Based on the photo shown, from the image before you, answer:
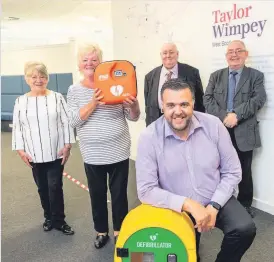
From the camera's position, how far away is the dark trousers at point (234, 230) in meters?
1.53

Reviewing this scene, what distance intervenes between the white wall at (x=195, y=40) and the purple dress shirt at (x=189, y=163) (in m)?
1.28

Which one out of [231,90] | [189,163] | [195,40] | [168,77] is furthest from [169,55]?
[189,163]

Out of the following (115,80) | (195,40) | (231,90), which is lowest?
(231,90)

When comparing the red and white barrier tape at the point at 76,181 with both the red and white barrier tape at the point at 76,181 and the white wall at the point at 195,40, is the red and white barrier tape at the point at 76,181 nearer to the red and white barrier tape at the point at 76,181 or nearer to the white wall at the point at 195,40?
the red and white barrier tape at the point at 76,181

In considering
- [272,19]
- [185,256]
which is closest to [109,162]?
[185,256]

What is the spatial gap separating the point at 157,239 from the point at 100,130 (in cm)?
79

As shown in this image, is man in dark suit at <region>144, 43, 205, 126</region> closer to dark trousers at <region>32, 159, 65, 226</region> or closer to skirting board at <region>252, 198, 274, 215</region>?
skirting board at <region>252, 198, 274, 215</region>

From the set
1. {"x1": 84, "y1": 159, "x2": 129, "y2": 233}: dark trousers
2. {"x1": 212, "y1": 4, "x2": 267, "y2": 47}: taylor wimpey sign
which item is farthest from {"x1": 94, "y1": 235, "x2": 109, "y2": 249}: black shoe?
{"x1": 212, "y1": 4, "x2": 267, "y2": 47}: taylor wimpey sign

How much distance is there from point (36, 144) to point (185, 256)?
1311 mm

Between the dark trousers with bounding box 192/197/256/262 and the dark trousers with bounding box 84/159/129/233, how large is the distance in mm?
702

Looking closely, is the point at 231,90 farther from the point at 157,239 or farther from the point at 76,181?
the point at 76,181

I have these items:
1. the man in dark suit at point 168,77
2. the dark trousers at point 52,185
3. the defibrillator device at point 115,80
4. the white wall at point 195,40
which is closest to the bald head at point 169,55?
the man in dark suit at point 168,77

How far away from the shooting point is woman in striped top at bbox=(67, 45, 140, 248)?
2037 millimetres

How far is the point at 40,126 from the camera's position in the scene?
234cm
